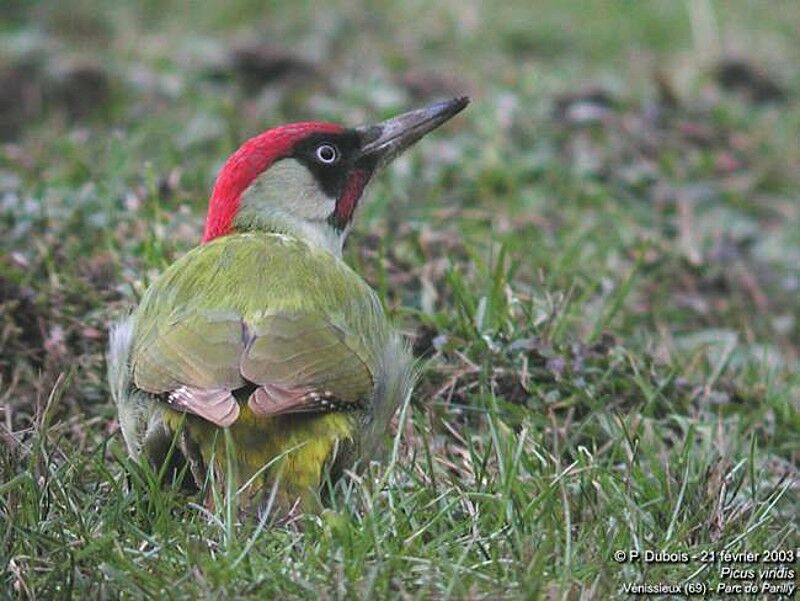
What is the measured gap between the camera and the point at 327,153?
4.56 meters

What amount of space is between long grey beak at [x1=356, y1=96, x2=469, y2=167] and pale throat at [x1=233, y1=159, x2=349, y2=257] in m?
0.21

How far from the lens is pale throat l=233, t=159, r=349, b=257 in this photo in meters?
4.42

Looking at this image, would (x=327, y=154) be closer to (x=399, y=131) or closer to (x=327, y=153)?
(x=327, y=153)

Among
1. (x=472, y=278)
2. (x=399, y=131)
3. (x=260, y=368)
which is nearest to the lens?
(x=260, y=368)

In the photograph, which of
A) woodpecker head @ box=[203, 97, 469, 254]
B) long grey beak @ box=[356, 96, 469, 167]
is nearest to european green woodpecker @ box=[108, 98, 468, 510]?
woodpecker head @ box=[203, 97, 469, 254]

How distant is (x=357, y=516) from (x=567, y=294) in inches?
57.9

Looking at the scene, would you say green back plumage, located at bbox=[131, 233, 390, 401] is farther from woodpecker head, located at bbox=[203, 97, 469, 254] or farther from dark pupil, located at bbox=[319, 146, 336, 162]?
dark pupil, located at bbox=[319, 146, 336, 162]

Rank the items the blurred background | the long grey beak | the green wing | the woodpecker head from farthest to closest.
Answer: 1. the blurred background
2. the long grey beak
3. the woodpecker head
4. the green wing

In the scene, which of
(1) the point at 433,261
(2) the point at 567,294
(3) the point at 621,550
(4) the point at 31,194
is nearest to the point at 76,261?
(4) the point at 31,194

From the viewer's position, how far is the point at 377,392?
3631mm

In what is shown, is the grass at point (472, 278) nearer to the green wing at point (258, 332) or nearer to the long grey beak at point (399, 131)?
the green wing at point (258, 332)

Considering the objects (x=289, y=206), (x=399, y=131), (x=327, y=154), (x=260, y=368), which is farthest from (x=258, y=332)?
(x=399, y=131)

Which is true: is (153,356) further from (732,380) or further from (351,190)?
(732,380)

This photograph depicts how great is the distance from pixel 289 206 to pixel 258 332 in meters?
1.04
